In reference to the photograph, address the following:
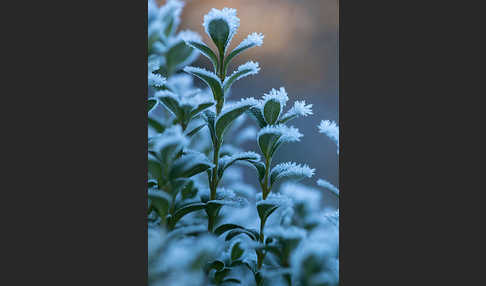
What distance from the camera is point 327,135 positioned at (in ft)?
3.96

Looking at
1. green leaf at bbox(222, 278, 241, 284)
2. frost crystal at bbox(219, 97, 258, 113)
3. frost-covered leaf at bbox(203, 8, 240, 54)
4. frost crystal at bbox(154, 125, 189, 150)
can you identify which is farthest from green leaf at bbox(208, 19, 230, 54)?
green leaf at bbox(222, 278, 241, 284)

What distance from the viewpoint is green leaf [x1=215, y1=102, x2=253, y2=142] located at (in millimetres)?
1157

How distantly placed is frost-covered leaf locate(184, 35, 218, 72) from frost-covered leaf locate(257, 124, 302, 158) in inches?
8.4

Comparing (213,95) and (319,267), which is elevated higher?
(213,95)

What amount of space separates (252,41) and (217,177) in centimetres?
36

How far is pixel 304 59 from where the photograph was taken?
1241mm

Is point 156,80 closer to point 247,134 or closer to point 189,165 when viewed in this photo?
point 189,165

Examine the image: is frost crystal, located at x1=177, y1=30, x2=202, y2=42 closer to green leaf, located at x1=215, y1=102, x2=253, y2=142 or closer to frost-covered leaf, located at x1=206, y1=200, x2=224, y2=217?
green leaf, located at x1=215, y1=102, x2=253, y2=142

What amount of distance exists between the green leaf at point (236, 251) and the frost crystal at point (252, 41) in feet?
1.64

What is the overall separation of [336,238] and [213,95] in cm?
47

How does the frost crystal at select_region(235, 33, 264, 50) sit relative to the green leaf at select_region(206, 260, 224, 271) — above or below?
above

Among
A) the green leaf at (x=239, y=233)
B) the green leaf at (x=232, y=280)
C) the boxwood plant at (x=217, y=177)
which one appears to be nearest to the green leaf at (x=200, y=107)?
the boxwood plant at (x=217, y=177)

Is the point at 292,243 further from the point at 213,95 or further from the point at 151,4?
the point at 151,4

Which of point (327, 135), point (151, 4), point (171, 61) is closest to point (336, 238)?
point (327, 135)
